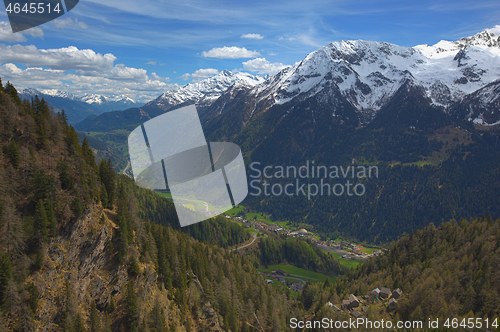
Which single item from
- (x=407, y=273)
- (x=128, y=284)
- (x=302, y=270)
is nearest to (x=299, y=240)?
(x=302, y=270)

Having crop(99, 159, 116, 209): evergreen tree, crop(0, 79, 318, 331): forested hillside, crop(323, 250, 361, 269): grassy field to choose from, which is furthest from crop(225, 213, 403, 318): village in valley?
crop(99, 159, 116, 209): evergreen tree

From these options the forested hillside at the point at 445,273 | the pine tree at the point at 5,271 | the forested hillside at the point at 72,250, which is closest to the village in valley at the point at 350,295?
the forested hillside at the point at 445,273

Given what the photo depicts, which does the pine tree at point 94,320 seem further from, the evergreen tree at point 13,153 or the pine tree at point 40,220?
the evergreen tree at point 13,153

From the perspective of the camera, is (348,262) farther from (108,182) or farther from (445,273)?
(108,182)

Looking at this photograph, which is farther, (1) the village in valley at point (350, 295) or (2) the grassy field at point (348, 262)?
(2) the grassy field at point (348, 262)

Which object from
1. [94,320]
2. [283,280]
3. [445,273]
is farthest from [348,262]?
[94,320]

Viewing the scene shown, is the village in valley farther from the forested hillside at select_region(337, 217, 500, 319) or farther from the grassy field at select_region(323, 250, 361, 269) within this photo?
the forested hillside at select_region(337, 217, 500, 319)

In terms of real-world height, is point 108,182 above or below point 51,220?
above

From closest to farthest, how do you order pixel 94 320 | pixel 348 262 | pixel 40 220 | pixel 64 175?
pixel 40 220 < pixel 94 320 < pixel 64 175 < pixel 348 262

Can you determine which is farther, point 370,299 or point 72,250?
point 370,299

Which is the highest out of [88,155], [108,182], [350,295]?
[88,155]

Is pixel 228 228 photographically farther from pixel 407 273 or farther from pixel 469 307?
pixel 469 307
